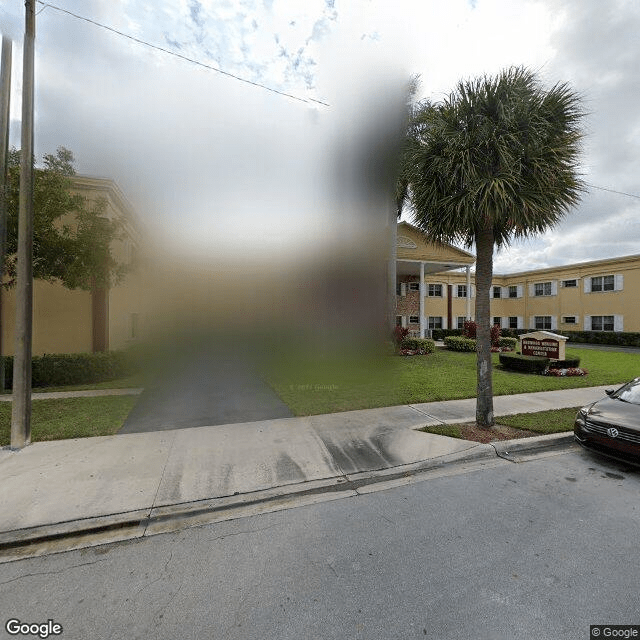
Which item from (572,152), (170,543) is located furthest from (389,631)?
(572,152)

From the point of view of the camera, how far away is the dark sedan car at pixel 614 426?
446 centimetres

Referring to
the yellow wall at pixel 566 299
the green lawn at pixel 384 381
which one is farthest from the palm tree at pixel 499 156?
the yellow wall at pixel 566 299

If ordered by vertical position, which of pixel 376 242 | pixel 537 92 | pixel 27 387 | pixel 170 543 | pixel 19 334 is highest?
pixel 537 92

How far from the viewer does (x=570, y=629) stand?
218cm

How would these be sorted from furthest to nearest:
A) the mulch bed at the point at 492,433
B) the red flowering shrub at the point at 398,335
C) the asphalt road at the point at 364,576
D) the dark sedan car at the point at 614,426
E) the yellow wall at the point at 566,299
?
the yellow wall at the point at 566,299 → the red flowering shrub at the point at 398,335 → the mulch bed at the point at 492,433 → the dark sedan car at the point at 614,426 → the asphalt road at the point at 364,576

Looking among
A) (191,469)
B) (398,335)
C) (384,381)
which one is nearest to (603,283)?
(398,335)

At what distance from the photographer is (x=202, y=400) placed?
802 centimetres

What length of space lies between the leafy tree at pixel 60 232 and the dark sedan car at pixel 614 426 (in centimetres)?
1121

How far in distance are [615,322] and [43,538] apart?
3353 centimetres

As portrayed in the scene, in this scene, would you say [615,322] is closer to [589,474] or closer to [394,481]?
[589,474]

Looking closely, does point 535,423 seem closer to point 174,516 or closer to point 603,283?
point 174,516

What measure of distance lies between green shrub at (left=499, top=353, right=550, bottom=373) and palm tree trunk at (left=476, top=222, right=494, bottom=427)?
735 cm

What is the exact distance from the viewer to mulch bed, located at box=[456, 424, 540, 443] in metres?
5.57

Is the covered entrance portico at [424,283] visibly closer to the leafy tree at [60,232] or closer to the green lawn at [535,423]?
the green lawn at [535,423]
